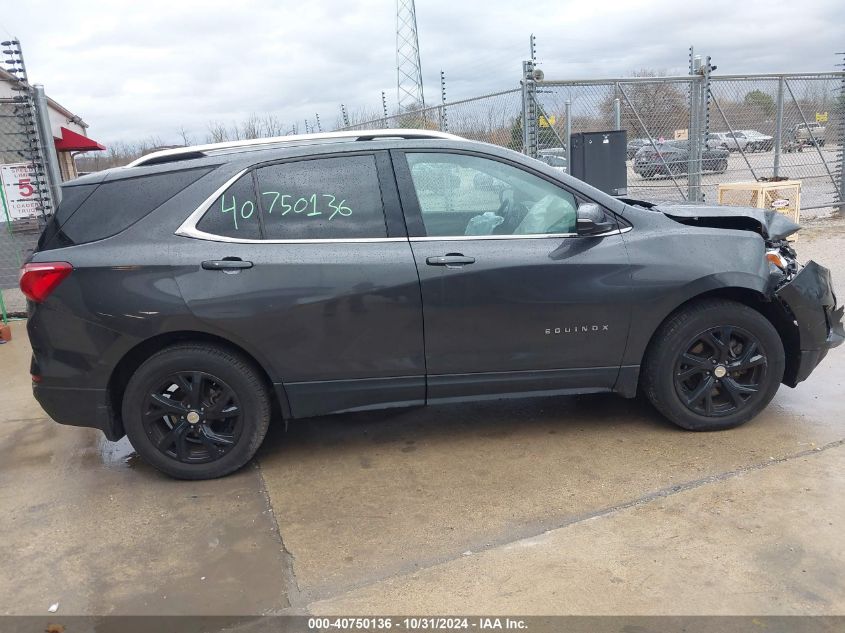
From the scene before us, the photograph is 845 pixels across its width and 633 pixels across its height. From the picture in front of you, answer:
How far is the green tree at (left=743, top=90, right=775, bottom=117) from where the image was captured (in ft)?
37.6

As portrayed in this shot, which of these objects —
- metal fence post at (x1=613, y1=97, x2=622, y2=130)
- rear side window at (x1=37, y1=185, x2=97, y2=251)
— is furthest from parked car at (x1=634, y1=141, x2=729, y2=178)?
rear side window at (x1=37, y1=185, x2=97, y2=251)

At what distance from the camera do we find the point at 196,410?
3668 mm

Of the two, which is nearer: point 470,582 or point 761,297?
point 470,582

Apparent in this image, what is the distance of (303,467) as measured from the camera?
3930 mm

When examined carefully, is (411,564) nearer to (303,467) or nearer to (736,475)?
(303,467)

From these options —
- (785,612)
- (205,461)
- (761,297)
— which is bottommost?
(785,612)

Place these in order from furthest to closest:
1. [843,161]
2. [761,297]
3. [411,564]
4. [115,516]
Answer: [843,161] < [761,297] < [115,516] < [411,564]

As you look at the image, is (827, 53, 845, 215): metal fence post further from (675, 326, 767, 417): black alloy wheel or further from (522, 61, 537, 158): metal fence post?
(675, 326, 767, 417): black alloy wheel

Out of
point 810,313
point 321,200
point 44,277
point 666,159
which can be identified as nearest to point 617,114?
point 666,159

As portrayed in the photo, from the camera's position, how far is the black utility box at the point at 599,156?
30.2 feet

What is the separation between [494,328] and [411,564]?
1.38 metres

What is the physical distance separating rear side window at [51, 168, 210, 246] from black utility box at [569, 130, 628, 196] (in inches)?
261

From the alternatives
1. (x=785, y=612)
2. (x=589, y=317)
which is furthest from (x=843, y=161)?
(x=785, y=612)

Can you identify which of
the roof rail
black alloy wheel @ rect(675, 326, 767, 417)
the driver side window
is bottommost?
black alloy wheel @ rect(675, 326, 767, 417)
